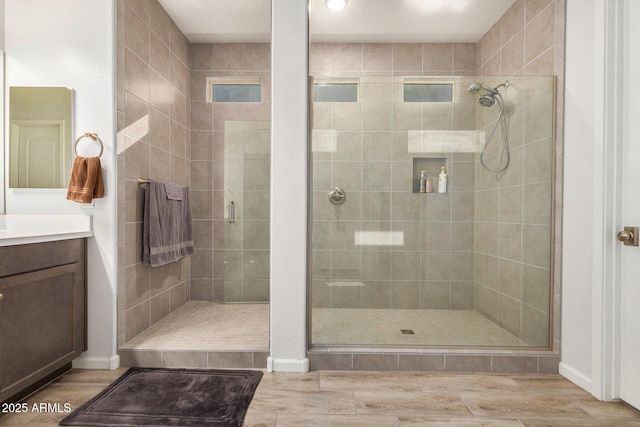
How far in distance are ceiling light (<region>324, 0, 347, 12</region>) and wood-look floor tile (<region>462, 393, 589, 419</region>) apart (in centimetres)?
263

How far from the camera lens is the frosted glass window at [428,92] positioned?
2.22 m

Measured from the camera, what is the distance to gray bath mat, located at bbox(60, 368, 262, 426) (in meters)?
1.64

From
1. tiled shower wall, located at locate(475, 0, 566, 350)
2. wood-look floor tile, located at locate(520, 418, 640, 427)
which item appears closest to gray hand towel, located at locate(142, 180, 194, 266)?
tiled shower wall, located at locate(475, 0, 566, 350)

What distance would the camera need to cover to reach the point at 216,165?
3.51 m

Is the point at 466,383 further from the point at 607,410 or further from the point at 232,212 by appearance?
the point at 232,212

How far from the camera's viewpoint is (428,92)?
2.22 m

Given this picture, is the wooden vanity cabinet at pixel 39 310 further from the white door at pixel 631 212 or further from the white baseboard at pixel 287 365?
the white door at pixel 631 212

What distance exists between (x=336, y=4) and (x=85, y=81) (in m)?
1.75

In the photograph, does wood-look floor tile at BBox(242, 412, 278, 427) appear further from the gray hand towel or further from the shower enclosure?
the gray hand towel

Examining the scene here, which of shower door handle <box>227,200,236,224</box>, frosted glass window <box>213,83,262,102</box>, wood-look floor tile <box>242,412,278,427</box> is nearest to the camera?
wood-look floor tile <box>242,412,278,427</box>

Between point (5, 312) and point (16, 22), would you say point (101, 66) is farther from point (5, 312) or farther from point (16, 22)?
point (5, 312)

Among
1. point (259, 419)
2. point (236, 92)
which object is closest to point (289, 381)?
point (259, 419)

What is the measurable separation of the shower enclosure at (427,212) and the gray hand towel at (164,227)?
3.91ft

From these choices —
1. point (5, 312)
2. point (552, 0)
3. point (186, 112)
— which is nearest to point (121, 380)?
point (5, 312)
